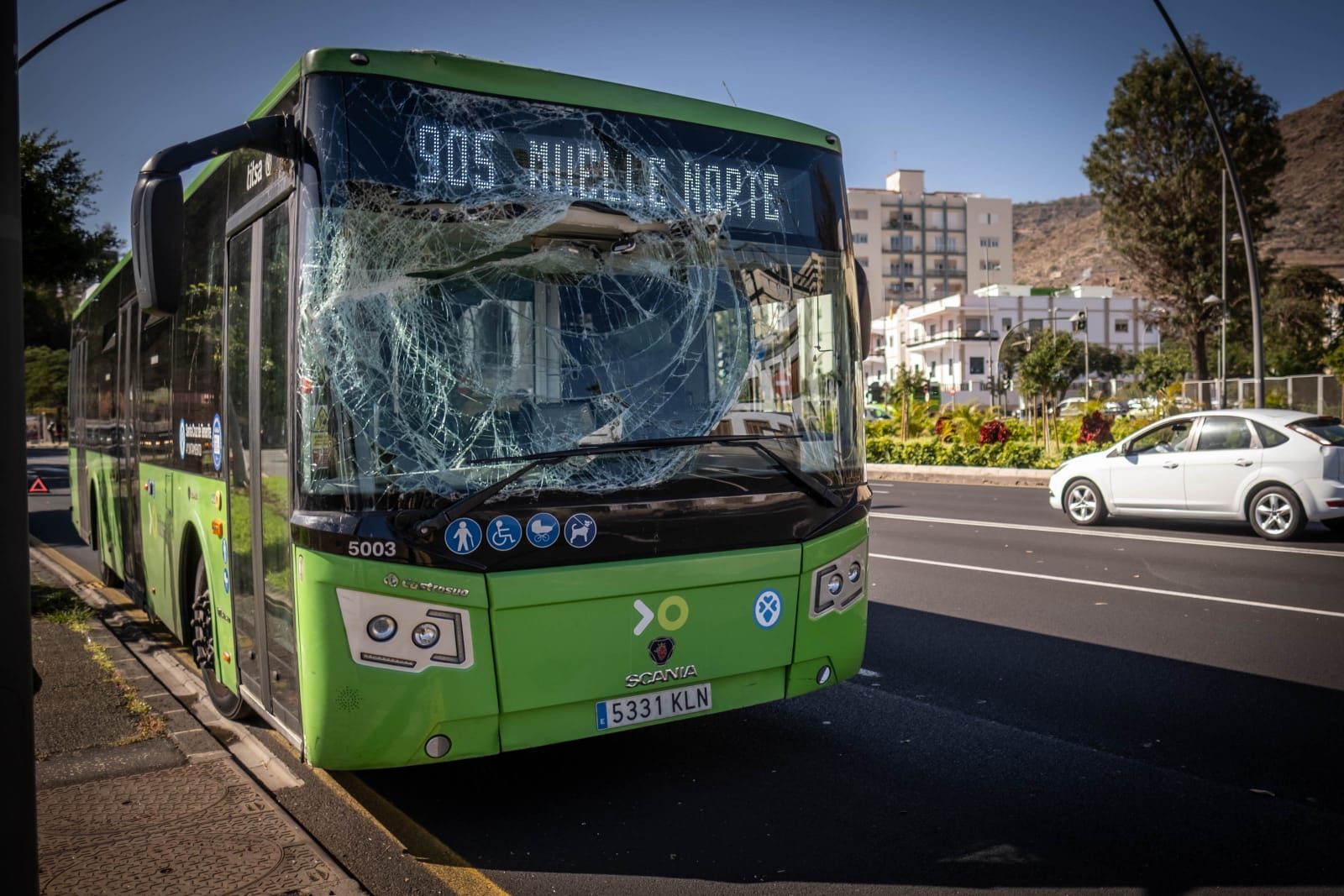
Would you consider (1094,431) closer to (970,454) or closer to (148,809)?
(970,454)

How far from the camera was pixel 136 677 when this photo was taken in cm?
723

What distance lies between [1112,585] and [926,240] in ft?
431

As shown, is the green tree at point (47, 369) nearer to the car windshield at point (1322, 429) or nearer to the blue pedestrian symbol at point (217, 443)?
the car windshield at point (1322, 429)

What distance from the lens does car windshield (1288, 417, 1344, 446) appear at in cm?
1313

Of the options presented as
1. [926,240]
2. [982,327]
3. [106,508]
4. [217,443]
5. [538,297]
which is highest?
[926,240]

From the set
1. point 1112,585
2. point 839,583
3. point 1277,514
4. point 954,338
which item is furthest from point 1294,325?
point 839,583

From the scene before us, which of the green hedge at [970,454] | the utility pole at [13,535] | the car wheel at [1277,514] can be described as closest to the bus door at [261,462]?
the utility pole at [13,535]

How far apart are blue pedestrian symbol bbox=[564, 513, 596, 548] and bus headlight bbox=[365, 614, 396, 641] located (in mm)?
743

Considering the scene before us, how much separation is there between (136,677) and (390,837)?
3550mm

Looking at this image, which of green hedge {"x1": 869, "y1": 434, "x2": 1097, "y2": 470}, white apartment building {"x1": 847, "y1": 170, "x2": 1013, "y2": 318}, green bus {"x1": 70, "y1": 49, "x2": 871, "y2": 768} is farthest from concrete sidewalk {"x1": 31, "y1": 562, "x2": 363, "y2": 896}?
white apartment building {"x1": 847, "y1": 170, "x2": 1013, "y2": 318}

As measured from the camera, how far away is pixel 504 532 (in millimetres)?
4293

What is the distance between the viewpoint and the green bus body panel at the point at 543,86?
14.2 ft

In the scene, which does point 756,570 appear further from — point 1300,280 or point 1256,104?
point 1300,280

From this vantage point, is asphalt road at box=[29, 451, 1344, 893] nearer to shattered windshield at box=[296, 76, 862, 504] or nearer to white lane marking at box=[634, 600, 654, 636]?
white lane marking at box=[634, 600, 654, 636]
